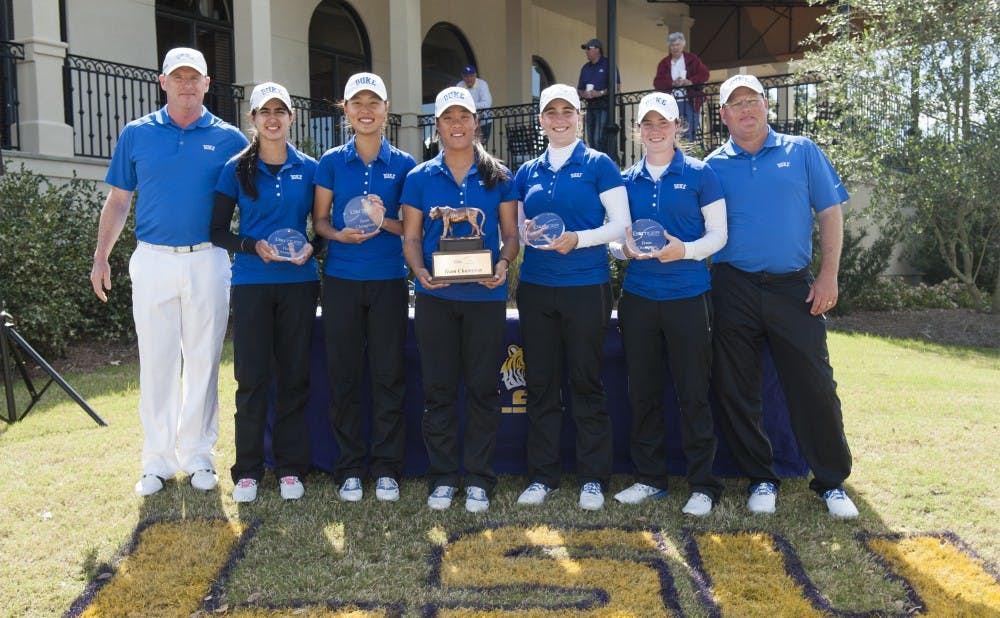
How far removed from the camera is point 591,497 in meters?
4.29

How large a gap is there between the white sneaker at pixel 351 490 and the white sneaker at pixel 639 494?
1316mm

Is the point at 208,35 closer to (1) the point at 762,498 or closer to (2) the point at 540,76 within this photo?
(2) the point at 540,76

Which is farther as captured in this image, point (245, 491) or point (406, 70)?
point (406, 70)

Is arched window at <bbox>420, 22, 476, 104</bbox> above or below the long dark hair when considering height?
above

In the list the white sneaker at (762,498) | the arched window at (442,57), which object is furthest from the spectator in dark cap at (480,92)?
the white sneaker at (762,498)

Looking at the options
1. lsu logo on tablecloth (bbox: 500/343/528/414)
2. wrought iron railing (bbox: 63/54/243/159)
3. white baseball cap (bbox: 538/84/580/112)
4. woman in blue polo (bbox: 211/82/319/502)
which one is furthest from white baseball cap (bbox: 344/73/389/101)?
wrought iron railing (bbox: 63/54/243/159)

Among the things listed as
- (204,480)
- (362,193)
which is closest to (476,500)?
(204,480)

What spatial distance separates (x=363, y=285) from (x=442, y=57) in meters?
14.5

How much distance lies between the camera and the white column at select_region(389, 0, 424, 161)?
552 inches

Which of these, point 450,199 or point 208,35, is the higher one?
point 208,35

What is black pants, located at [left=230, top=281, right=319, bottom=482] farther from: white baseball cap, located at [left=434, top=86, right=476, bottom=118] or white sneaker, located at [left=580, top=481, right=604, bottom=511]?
white sneaker, located at [left=580, top=481, right=604, bottom=511]

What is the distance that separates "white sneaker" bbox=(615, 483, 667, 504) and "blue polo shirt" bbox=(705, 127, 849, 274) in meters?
1.22

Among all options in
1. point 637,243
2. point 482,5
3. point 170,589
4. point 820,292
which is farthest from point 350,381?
point 482,5

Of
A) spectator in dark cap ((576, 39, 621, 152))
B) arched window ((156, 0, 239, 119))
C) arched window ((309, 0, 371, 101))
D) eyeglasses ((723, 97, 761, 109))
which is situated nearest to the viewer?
eyeglasses ((723, 97, 761, 109))
